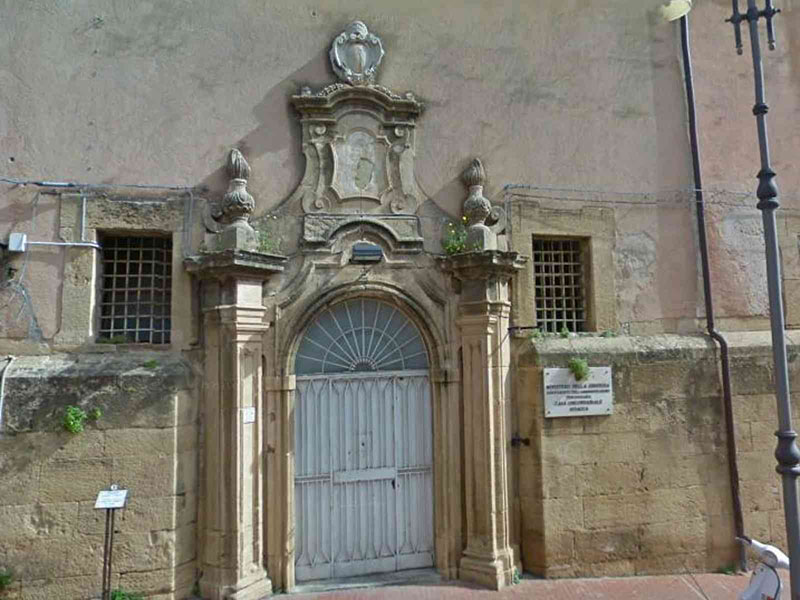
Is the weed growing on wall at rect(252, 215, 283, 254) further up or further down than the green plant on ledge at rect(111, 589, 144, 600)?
further up

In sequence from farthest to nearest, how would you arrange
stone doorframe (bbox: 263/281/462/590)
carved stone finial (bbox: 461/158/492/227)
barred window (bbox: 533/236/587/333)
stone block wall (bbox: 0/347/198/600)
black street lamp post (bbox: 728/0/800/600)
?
barred window (bbox: 533/236/587/333) → carved stone finial (bbox: 461/158/492/227) → stone doorframe (bbox: 263/281/462/590) → stone block wall (bbox: 0/347/198/600) → black street lamp post (bbox: 728/0/800/600)

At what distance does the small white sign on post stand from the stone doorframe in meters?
1.34

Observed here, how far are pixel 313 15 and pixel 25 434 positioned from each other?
5.16 meters

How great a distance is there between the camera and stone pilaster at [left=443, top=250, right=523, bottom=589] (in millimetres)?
5859

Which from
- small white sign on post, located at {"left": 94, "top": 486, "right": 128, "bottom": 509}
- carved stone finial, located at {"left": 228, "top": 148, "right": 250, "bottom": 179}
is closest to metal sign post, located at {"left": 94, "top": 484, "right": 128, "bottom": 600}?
small white sign on post, located at {"left": 94, "top": 486, "right": 128, "bottom": 509}

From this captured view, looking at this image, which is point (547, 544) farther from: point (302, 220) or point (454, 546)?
point (302, 220)

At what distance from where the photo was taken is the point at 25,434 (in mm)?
5176

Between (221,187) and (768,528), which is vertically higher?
(221,187)

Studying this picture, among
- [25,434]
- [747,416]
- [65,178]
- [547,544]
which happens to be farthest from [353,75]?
[747,416]

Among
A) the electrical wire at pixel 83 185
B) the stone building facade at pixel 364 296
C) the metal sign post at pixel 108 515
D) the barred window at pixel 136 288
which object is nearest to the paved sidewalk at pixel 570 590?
the stone building facade at pixel 364 296

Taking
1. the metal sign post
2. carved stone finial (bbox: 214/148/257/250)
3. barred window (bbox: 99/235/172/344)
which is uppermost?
carved stone finial (bbox: 214/148/257/250)

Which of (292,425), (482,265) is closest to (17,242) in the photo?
(292,425)

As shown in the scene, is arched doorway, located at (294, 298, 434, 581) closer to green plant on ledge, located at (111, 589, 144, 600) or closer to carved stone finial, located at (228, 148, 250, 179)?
green plant on ledge, located at (111, 589, 144, 600)

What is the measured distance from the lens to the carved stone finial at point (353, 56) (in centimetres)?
623
